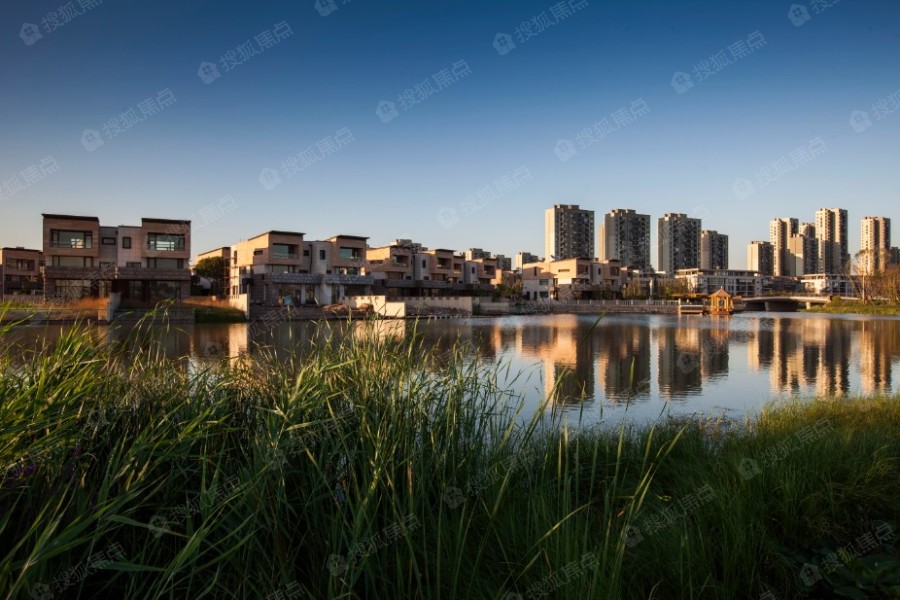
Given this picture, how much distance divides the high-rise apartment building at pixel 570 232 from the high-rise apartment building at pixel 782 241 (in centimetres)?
6303

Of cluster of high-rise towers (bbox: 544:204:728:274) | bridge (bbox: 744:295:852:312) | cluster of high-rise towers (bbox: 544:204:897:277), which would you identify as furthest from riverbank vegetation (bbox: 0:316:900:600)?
cluster of high-rise towers (bbox: 544:204:728:274)

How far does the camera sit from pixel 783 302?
7125cm

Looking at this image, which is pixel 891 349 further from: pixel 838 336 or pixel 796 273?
pixel 796 273

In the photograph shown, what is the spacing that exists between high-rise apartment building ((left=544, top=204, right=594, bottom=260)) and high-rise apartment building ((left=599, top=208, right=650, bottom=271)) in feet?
16.0

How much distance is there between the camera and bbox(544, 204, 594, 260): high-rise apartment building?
120062 millimetres

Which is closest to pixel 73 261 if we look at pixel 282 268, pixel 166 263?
pixel 166 263

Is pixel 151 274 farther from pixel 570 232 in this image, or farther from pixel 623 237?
pixel 623 237

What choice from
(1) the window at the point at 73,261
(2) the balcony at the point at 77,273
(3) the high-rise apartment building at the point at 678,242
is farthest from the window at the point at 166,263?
(3) the high-rise apartment building at the point at 678,242

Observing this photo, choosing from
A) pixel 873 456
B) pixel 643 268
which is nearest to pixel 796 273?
pixel 643 268

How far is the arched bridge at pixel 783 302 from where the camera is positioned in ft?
211

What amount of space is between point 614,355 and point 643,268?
111315mm

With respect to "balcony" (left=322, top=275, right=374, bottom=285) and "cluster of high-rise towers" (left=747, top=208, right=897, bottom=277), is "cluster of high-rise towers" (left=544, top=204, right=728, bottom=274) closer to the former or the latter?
"cluster of high-rise towers" (left=747, top=208, right=897, bottom=277)

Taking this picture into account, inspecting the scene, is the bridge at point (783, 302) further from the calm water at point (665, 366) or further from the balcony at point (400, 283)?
the calm water at point (665, 366)

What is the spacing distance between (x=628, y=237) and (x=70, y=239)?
108227 mm
